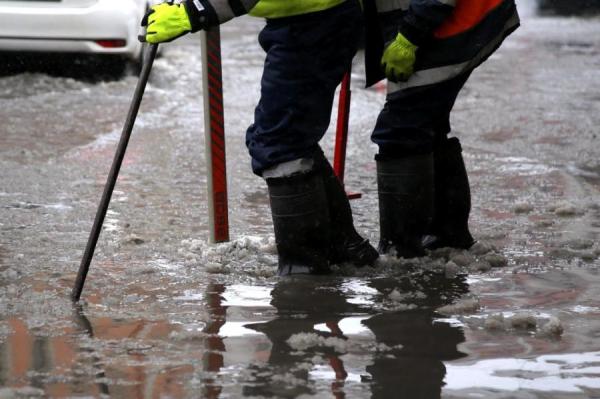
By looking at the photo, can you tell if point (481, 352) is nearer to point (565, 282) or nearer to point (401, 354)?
point (401, 354)

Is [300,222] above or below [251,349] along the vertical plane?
above

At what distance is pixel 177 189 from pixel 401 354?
2.87 m

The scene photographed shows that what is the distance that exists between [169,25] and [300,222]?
2.76 feet

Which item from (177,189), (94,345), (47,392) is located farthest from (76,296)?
(177,189)

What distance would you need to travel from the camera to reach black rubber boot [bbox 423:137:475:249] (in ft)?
15.9

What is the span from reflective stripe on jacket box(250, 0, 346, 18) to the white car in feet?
17.9

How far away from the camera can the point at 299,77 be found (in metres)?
4.23

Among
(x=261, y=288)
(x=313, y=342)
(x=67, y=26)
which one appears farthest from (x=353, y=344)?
(x=67, y=26)

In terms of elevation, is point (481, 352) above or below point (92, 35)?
below

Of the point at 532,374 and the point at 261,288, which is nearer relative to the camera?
the point at 532,374

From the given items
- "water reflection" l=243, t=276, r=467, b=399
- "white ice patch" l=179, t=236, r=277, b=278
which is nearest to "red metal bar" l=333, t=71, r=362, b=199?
"white ice patch" l=179, t=236, r=277, b=278

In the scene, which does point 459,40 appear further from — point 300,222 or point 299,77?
point 300,222

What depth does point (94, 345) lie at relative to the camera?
349cm

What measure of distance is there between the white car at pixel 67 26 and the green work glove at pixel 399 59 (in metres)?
5.42
